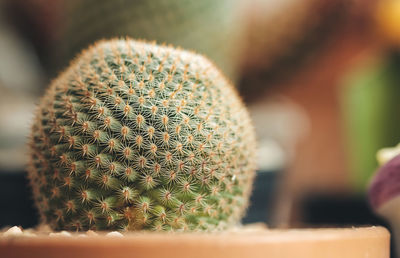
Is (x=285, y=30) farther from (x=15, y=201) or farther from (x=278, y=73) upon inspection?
(x=15, y=201)

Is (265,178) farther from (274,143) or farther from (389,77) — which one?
(389,77)

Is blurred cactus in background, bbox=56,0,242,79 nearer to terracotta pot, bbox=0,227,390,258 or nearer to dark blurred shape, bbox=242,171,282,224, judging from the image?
dark blurred shape, bbox=242,171,282,224

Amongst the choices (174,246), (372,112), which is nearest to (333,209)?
(372,112)

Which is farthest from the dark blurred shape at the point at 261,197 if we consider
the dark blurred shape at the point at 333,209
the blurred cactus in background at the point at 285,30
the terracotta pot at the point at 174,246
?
the terracotta pot at the point at 174,246

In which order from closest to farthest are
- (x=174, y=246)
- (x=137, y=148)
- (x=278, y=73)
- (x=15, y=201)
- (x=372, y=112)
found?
(x=174, y=246) < (x=137, y=148) < (x=15, y=201) < (x=372, y=112) < (x=278, y=73)

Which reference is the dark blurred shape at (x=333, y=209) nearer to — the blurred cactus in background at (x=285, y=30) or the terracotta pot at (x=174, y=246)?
the blurred cactus in background at (x=285, y=30)

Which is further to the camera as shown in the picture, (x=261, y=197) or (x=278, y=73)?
(x=278, y=73)

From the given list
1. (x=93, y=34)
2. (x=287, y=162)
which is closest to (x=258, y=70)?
(x=287, y=162)
